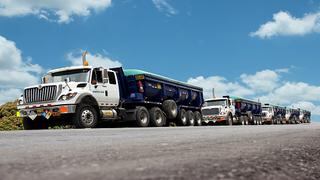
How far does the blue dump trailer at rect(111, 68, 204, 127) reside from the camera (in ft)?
59.2

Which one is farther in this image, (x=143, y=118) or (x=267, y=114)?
(x=267, y=114)

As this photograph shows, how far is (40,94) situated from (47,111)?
87cm

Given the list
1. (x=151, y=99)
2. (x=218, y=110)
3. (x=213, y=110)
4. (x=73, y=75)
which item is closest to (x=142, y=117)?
(x=151, y=99)

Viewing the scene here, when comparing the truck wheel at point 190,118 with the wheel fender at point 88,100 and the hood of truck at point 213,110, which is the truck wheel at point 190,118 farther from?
the wheel fender at point 88,100

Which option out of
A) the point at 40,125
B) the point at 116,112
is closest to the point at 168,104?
the point at 116,112

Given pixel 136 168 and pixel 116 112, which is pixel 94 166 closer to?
pixel 136 168

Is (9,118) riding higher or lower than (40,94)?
lower

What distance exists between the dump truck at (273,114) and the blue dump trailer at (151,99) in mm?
23999

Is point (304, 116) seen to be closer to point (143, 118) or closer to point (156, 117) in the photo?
point (156, 117)

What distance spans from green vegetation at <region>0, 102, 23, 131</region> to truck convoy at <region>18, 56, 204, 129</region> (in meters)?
7.25

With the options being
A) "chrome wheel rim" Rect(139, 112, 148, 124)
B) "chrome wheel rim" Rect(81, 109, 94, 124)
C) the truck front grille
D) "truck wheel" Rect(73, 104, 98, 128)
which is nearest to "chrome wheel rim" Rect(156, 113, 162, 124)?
"chrome wheel rim" Rect(139, 112, 148, 124)

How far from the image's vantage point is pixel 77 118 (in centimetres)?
1471

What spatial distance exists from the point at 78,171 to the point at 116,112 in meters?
14.0

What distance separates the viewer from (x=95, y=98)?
15703 millimetres
